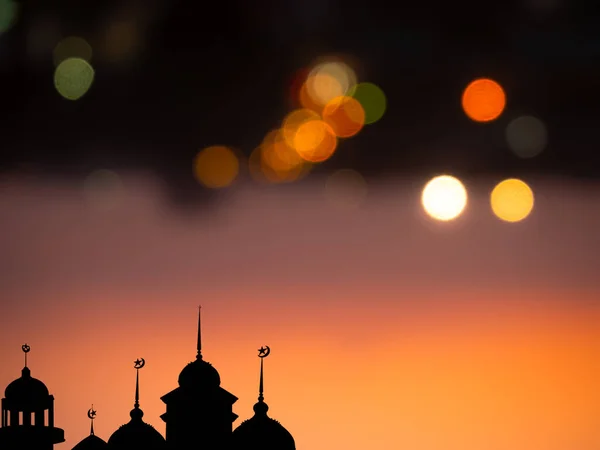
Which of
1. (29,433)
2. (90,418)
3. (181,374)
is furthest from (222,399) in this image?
(29,433)

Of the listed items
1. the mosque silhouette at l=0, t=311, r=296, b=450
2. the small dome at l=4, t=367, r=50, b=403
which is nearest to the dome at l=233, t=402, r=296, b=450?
the mosque silhouette at l=0, t=311, r=296, b=450

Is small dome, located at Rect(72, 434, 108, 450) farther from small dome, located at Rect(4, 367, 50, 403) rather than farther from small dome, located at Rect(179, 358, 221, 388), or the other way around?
small dome, located at Rect(4, 367, 50, 403)

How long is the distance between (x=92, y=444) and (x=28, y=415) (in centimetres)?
768

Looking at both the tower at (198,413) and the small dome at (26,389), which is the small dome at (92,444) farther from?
the small dome at (26,389)

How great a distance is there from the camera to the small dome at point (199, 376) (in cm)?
7069

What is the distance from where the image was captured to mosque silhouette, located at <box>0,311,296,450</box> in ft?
218

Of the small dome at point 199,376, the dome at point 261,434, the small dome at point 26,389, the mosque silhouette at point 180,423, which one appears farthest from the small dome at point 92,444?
the dome at point 261,434

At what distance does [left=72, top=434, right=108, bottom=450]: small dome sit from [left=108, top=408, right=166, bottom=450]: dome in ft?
3.91

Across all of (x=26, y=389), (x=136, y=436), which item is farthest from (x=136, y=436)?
(x=26, y=389)

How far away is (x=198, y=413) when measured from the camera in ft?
232

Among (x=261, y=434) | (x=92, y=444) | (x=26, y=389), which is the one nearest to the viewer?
(x=261, y=434)

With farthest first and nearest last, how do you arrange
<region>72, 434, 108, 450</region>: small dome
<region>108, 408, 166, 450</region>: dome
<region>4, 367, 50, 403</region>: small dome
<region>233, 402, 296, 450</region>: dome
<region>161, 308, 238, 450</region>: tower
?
<region>4, 367, 50, 403</region>: small dome < <region>161, 308, 238, 450</region>: tower < <region>72, 434, 108, 450</region>: small dome < <region>108, 408, 166, 450</region>: dome < <region>233, 402, 296, 450</region>: dome

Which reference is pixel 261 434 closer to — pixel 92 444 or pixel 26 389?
pixel 92 444

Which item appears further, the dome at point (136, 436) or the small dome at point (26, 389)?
the small dome at point (26, 389)
